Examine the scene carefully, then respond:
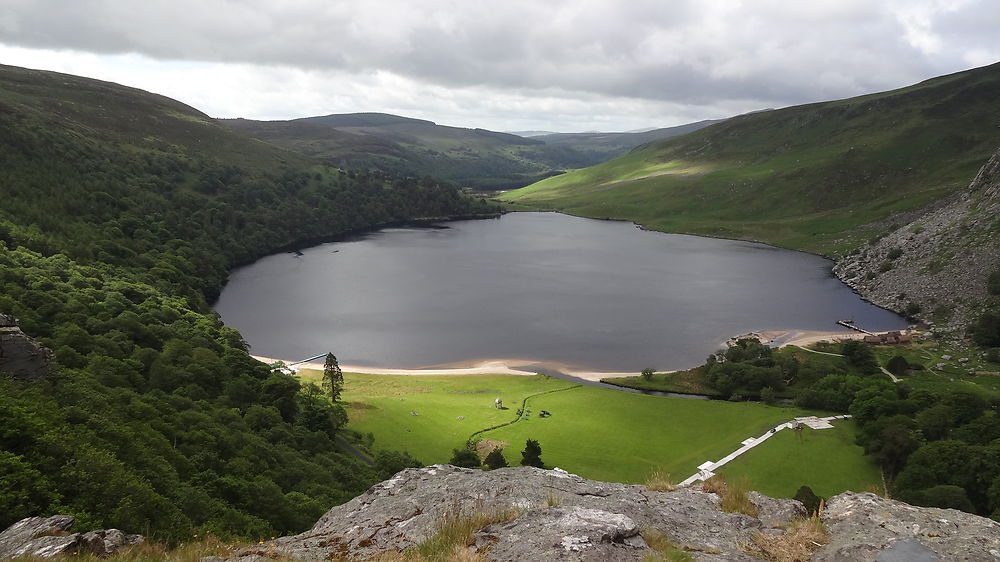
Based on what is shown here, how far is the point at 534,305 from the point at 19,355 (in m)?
96.4

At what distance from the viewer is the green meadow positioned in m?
53.8

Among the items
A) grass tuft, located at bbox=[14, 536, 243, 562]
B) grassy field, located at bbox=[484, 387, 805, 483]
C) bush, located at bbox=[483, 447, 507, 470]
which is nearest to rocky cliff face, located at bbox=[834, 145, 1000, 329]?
grassy field, located at bbox=[484, 387, 805, 483]

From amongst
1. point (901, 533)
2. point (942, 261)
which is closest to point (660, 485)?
point (901, 533)

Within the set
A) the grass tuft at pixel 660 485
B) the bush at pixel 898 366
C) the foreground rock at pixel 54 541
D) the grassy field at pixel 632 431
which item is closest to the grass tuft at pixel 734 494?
the grass tuft at pixel 660 485

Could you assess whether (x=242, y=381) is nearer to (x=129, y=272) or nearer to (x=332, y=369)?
(x=332, y=369)

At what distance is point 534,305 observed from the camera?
120500mm

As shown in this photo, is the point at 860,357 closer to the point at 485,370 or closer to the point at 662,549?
the point at 485,370

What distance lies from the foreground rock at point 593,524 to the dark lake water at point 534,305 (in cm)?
7603

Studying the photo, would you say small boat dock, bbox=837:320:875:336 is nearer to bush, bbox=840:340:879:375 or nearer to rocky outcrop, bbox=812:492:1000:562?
bush, bbox=840:340:879:375

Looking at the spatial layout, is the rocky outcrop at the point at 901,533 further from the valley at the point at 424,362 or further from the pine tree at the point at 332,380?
the pine tree at the point at 332,380

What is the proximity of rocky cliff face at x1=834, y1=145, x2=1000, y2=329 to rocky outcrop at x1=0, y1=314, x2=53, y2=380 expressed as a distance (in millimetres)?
126073

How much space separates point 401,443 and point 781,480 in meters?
39.3

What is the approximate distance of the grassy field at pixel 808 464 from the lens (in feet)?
163

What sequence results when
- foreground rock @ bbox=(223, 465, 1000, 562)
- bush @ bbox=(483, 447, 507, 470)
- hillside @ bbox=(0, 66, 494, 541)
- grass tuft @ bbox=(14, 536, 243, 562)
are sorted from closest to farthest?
foreground rock @ bbox=(223, 465, 1000, 562)
grass tuft @ bbox=(14, 536, 243, 562)
hillside @ bbox=(0, 66, 494, 541)
bush @ bbox=(483, 447, 507, 470)
